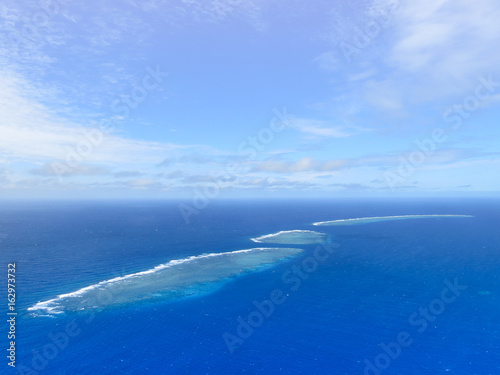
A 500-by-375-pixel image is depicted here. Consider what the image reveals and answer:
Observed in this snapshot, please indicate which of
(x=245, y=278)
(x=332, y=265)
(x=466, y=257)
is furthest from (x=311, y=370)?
(x=466, y=257)

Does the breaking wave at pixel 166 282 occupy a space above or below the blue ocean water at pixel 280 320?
above

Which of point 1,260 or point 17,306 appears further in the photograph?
point 1,260

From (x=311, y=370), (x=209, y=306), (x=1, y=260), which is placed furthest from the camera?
(x=1, y=260)

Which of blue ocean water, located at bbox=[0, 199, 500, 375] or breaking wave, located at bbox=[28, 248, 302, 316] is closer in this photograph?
blue ocean water, located at bbox=[0, 199, 500, 375]

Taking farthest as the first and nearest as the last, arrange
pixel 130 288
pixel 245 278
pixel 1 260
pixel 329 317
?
pixel 1 260
pixel 245 278
pixel 130 288
pixel 329 317

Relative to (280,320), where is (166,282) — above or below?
above

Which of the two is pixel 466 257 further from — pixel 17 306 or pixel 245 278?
pixel 17 306

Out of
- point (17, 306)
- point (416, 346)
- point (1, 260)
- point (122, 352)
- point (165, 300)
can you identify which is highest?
point (1, 260)

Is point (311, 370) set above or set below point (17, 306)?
below

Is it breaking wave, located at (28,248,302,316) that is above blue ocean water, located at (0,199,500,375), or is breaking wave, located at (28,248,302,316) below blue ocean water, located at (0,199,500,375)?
above

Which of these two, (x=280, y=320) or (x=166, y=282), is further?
(x=166, y=282)

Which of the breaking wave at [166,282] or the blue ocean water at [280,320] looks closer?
the blue ocean water at [280,320]
